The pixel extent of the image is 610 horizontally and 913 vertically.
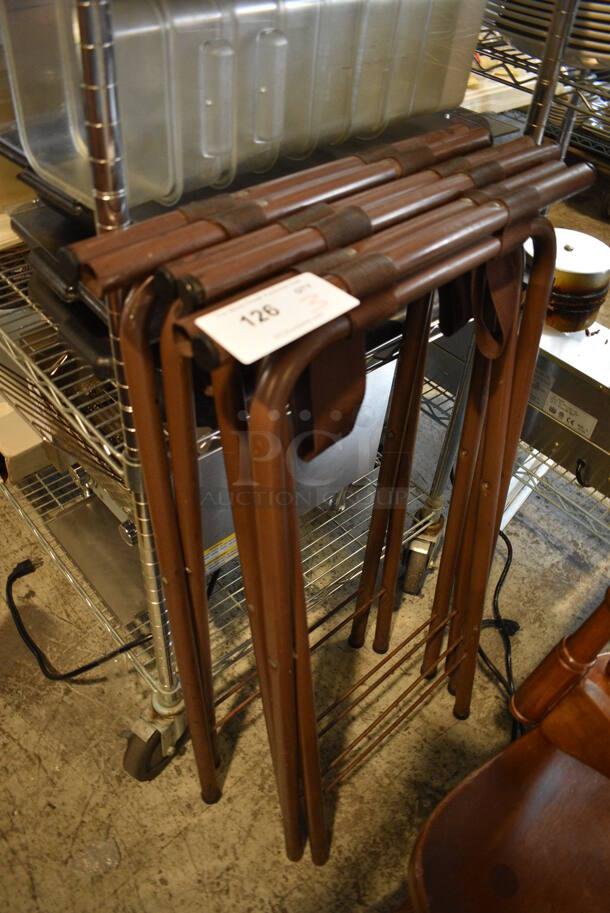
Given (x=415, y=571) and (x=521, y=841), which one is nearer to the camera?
(x=521, y=841)

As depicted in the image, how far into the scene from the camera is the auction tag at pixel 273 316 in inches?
22.8

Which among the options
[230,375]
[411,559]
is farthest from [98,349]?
[411,559]

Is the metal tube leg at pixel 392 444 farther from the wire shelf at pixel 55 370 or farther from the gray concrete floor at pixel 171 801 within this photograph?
the wire shelf at pixel 55 370

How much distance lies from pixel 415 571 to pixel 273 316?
107 centimetres

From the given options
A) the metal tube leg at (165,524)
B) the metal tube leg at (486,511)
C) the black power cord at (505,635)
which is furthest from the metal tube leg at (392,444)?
the metal tube leg at (165,524)

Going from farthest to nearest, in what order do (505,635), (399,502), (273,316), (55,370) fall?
(505,635)
(399,502)
(55,370)
(273,316)

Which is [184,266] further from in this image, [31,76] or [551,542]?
[551,542]

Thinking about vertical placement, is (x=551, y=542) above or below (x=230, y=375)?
below

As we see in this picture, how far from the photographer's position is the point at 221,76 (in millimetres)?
856

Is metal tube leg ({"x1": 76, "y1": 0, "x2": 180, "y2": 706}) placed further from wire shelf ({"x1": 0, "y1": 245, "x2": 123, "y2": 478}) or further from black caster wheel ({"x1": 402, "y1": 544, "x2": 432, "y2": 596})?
black caster wheel ({"x1": 402, "y1": 544, "x2": 432, "y2": 596})

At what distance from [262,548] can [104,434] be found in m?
0.32

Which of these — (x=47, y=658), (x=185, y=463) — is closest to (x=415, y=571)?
(x=47, y=658)

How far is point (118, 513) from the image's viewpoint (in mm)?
1266

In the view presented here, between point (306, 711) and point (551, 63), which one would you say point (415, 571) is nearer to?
point (306, 711)
